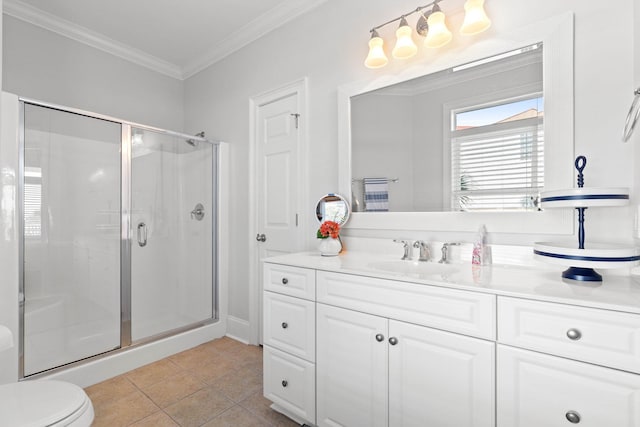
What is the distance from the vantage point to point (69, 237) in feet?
7.40

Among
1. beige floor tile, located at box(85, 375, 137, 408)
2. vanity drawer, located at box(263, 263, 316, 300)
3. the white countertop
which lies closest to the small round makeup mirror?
the white countertop

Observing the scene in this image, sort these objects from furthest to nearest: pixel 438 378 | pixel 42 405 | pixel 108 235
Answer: pixel 108 235 → pixel 438 378 → pixel 42 405

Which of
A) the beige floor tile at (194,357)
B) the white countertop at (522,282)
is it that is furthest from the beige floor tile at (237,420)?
the white countertop at (522,282)

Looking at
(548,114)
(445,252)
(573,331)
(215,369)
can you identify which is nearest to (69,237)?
(215,369)

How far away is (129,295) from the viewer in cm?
240

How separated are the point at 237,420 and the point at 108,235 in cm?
163

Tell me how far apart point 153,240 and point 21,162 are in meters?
0.99

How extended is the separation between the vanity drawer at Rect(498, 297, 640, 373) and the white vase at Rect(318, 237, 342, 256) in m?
0.94

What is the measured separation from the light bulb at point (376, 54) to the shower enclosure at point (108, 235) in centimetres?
163

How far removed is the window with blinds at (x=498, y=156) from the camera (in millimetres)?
1389

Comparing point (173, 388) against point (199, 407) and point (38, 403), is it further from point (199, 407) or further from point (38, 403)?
point (38, 403)

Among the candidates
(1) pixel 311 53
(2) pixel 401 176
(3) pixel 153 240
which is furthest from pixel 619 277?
(3) pixel 153 240

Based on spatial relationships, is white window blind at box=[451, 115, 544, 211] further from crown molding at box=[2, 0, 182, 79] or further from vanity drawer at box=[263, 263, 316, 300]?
crown molding at box=[2, 0, 182, 79]

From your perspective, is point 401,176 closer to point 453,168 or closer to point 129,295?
point 453,168
